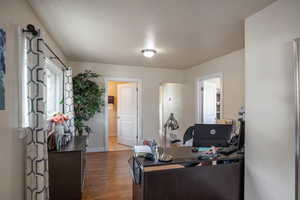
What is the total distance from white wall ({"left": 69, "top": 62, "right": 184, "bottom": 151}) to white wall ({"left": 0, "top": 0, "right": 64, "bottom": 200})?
9.72 ft

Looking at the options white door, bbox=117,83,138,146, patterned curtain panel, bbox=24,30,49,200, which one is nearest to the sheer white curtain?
patterned curtain panel, bbox=24,30,49,200

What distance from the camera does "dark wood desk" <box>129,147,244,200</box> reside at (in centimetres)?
163

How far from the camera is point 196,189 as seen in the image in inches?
69.6

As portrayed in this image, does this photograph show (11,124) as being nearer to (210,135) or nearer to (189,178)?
(189,178)

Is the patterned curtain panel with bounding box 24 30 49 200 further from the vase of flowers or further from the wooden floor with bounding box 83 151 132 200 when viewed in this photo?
the wooden floor with bounding box 83 151 132 200

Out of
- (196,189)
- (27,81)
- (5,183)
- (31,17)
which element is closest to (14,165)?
(5,183)

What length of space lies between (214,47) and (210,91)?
1.86m

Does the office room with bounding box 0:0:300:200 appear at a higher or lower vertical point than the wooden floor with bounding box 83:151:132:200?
higher

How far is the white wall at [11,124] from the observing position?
1309 millimetres

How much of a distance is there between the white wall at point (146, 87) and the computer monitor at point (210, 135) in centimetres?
302

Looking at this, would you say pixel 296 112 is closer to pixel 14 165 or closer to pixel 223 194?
pixel 223 194

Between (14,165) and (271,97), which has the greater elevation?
(271,97)

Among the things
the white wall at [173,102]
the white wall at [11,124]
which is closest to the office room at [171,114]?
the white wall at [11,124]

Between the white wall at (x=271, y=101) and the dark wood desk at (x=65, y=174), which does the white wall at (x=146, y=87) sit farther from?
the white wall at (x=271, y=101)
